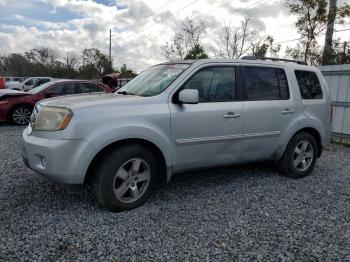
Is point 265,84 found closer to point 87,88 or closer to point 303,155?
point 303,155

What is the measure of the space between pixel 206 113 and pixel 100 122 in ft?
4.29

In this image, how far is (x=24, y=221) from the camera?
10.4 ft

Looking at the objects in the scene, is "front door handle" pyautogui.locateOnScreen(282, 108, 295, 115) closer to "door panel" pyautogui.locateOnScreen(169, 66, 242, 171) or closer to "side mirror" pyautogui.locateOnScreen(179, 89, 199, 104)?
"door panel" pyautogui.locateOnScreen(169, 66, 242, 171)

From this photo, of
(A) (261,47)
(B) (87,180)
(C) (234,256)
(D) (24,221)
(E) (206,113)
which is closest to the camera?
(C) (234,256)

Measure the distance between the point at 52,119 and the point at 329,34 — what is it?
1384cm

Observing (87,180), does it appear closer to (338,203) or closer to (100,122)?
(100,122)

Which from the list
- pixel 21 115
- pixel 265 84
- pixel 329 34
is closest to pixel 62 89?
pixel 21 115

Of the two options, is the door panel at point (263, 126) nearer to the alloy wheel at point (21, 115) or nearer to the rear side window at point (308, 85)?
the rear side window at point (308, 85)

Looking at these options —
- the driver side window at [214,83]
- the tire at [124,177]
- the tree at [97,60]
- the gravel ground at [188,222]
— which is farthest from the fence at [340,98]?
the tree at [97,60]

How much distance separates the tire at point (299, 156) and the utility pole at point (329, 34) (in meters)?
10.6

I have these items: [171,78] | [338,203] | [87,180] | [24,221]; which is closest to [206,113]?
[171,78]

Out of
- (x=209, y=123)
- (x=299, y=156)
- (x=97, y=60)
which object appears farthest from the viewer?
(x=97, y=60)

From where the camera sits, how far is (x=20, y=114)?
953 cm

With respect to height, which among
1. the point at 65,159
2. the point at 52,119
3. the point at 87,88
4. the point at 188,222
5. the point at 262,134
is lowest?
the point at 188,222
